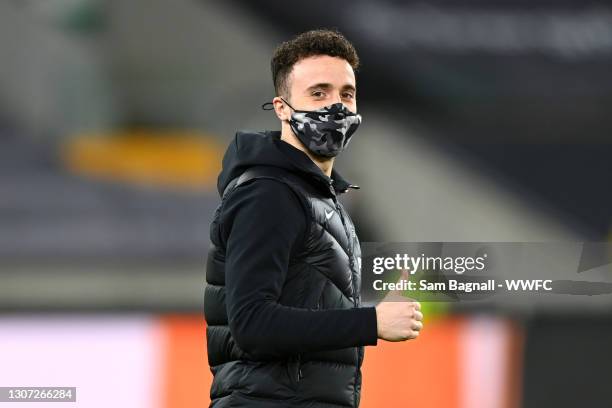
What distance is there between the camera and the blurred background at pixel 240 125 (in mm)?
8250

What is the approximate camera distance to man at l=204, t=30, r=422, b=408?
88.6 inches

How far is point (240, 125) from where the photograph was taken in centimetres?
912

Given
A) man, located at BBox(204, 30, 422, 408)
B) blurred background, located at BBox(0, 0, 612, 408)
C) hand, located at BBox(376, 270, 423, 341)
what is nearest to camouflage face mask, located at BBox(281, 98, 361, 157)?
man, located at BBox(204, 30, 422, 408)

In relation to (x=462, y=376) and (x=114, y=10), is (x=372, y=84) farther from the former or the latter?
(x=462, y=376)

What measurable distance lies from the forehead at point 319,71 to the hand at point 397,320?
1.48ft

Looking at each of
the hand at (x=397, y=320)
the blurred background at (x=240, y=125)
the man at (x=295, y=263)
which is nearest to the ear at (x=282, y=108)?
the man at (x=295, y=263)

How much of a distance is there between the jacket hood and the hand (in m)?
0.28

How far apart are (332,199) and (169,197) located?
6.58 metres

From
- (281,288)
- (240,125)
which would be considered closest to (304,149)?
(281,288)

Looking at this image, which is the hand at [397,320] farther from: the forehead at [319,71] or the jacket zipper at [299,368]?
the forehead at [319,71]

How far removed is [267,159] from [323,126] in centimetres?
13

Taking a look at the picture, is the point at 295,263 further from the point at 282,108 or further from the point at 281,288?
the point at 282,108

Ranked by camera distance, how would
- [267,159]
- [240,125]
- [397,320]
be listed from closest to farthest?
[397,320] < [267,159] < [240,125]

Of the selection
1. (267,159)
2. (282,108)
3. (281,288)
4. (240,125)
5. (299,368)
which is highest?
(240,125)
